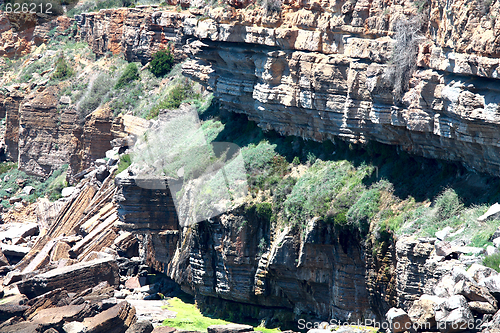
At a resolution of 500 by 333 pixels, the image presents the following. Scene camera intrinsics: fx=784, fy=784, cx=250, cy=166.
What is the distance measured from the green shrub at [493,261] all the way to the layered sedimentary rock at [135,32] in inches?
1082

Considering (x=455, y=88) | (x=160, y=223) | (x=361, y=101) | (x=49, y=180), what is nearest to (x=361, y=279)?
(x=361, y=101)

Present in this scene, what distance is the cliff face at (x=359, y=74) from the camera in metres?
16.9

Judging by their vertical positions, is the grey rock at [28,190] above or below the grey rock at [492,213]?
below

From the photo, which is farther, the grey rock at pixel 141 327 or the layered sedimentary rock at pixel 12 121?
the layered sedimentary rock at pixel 12 121

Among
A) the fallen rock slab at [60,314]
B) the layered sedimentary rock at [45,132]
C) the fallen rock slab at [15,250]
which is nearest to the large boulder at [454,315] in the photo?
the fallen rock slab at [60,314]

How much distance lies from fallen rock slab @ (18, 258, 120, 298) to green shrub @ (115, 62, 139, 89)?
15.3 m

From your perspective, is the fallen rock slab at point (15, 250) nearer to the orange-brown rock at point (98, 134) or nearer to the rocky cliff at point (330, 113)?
the orange-brown rock at point (98, 134)

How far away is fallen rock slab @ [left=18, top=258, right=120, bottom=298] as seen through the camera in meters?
29.4

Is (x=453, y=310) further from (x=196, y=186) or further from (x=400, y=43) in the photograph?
(x=196, y=186)

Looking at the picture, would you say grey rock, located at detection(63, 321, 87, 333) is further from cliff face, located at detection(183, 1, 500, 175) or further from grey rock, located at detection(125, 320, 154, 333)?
cliff face, located at detection(183, 1, 500, 175)

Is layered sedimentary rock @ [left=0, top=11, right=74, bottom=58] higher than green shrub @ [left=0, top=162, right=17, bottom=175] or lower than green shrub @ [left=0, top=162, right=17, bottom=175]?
higher

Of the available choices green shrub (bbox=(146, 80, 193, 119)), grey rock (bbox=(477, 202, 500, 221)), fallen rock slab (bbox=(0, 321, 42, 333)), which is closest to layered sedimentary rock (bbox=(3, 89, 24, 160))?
green shrub (bbox=(146, 80, 193, 119))

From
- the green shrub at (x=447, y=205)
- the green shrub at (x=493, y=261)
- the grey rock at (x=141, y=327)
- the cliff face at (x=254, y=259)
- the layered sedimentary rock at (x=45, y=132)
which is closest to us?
the green shrub at (x=493, y=261)

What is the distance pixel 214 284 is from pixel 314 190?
17.5ft
